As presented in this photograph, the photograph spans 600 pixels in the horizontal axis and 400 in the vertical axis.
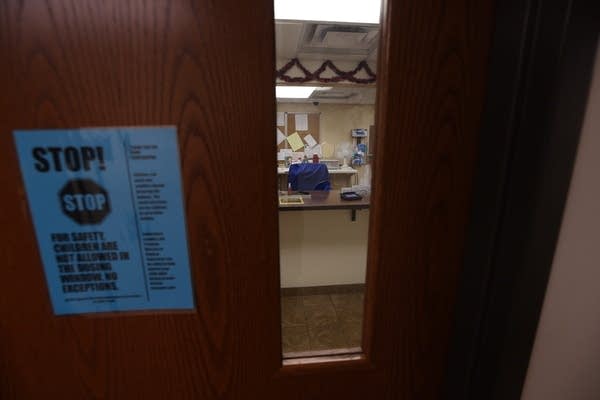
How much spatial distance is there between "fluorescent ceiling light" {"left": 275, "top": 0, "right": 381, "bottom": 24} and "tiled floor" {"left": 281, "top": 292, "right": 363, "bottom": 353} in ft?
5.54

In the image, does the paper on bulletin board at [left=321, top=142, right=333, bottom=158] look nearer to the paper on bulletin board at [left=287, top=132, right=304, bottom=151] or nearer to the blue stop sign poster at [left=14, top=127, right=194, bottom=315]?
the paper on bulletin board at [left=287, top=132, right=304, bottom=151]

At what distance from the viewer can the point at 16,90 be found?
458 millimetres

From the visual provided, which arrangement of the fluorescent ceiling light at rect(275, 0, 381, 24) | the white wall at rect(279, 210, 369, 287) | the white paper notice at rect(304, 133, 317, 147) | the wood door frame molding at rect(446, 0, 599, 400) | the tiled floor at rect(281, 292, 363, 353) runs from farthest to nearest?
1. the white paper notice at rect(304, 133, 317, 147)
2. the white wall at rect(279, 210, 369, 287)
3. the tiled floor at rect(281, 292, 363, 353)
4. the fluorescent ceiling light at rect(275, 0, 381, 24)
5. the wood door frame molding at rect(446, 0, 599, 400)

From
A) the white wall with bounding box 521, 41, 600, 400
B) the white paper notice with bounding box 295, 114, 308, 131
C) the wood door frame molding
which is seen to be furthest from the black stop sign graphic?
the white paper notice with bounding box 295, 114, 308, 131

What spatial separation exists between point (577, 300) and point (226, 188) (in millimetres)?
755

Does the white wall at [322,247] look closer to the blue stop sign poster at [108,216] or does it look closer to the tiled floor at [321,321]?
the tiled floor at [321,321]

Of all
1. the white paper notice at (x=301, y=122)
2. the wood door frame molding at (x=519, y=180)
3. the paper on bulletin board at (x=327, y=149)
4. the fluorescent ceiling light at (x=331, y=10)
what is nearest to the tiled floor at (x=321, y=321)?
the wood door frame molding at (x=519, y=180)

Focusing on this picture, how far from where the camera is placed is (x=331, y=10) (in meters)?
1.39

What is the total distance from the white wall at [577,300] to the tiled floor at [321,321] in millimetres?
1086

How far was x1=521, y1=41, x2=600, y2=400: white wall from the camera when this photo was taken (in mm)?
490

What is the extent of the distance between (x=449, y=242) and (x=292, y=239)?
1.54 m

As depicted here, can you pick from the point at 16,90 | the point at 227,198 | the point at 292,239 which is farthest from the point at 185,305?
the point at 292,239

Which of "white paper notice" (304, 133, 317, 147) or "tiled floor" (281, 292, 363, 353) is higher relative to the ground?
"white paper notice" (304, 133, 317, 147)

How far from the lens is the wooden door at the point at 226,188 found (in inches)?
17.9
